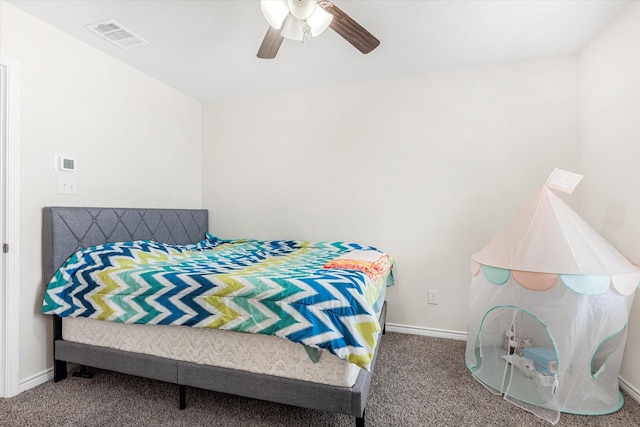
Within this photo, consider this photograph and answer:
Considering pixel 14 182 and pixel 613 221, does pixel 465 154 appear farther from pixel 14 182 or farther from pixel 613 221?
pixel 14 182

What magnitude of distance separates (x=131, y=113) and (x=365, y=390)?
2.74 m

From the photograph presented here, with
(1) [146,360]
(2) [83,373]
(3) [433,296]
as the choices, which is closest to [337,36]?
(3) [433,296]

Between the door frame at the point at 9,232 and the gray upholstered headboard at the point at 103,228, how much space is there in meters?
0.16

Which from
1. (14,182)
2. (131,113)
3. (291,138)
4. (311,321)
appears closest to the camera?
(311,321)

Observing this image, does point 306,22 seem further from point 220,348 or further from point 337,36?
point 220,348

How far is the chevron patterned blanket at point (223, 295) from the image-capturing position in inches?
55.2

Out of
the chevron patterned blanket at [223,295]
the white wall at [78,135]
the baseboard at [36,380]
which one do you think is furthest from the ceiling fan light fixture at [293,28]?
the baseboard at [36,380]

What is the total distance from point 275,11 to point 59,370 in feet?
8.14

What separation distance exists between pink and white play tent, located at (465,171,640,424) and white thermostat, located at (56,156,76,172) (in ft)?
9.28

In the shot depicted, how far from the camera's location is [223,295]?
1576 millimetres

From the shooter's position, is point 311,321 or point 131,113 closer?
point 311,321

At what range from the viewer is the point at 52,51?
2.04 metres

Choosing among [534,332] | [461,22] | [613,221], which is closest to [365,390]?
[534,332]

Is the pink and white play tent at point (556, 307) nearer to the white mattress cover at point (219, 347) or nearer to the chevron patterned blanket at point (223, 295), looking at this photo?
the chevron patterned blanket at point (223, 295)
